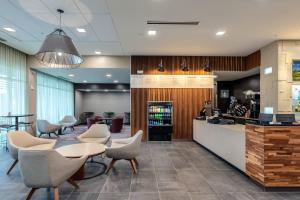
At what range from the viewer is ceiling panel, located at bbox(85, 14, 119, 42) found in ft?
14.2

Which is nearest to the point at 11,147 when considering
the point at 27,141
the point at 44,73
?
the point at 27,141

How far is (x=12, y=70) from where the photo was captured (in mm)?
6754

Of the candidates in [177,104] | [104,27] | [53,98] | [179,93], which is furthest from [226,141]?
[53,98]

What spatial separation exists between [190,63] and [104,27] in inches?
155

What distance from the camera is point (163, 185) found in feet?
11.3

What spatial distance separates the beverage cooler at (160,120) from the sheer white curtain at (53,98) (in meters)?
5.28

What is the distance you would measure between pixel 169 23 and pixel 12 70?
5838 mm

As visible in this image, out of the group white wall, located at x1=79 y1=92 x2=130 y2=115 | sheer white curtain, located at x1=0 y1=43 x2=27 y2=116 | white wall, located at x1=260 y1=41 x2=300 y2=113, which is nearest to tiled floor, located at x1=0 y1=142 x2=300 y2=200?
sheer white curtain, located at x1=0 y1=43 x2=27 y2=116

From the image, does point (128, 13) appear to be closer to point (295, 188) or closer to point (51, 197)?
point (51, 197)

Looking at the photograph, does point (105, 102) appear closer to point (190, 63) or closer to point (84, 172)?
point (190, 63)

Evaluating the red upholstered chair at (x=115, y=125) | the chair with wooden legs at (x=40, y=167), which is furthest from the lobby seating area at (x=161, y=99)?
the red upholstered chair at (x=115, y=125)

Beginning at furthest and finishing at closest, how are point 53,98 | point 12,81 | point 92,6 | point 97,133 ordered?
point 53,98
point 12,81
point 97,133
point 92,6

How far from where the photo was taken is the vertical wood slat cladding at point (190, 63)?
7.59 meters

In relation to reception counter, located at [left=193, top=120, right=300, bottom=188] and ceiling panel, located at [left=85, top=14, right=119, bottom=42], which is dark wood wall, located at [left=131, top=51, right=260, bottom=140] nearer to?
ceiling panel, located at [left=85, top=14, right=119, bottom=42]
